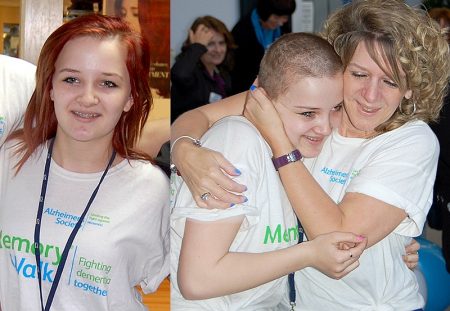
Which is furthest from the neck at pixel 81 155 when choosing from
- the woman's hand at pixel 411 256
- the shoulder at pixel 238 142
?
the woman's hand at pixel 411 256

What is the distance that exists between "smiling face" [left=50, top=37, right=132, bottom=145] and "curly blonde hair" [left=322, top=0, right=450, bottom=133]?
501 mm

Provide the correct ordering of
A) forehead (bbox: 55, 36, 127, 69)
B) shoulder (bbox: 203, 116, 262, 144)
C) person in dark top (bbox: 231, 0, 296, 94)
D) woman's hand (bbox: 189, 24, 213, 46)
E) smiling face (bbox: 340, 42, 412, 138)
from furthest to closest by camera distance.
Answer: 1. person in dark top (bbox: 231, 0, 296, 94)
2. woman's hand (bbox: 189, 24, 213, 46)
3. smiling face (bbox: 340, 42, 412, 138)
4. shoulder (bbox: 203, 116, 262, 144)
5. forehead (bbox: 55, 36, 127, 69)

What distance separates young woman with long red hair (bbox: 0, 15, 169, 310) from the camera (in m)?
1.24

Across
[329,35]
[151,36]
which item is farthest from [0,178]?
[329,35]

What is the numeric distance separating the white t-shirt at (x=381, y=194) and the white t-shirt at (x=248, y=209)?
0.13 metres

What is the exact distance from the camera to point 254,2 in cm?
178

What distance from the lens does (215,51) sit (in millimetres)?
1698

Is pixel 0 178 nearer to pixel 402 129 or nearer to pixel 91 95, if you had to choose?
pixel 91 95

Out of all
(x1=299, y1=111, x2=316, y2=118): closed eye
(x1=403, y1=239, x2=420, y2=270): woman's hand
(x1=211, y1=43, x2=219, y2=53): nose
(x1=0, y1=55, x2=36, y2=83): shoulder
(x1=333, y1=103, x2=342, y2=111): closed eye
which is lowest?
(x1=403, y1=239, x2=420, y2=270): woman's hand

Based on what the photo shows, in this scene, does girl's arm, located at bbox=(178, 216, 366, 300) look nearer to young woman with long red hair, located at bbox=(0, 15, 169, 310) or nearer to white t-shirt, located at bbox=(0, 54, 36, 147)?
young woman with long red hair, located at bbox=(0, 15, 169, 310)

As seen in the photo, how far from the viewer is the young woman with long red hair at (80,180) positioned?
4.06 ft

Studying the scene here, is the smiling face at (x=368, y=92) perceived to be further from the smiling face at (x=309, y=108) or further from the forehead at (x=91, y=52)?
the forehead at (x=91, y=52)

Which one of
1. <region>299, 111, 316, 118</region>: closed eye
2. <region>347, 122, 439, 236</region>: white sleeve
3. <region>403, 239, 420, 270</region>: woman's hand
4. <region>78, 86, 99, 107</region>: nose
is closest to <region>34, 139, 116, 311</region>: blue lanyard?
<region>78, 86, 99, 107</region>: nose

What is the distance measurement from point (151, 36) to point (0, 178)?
38 centimetres
